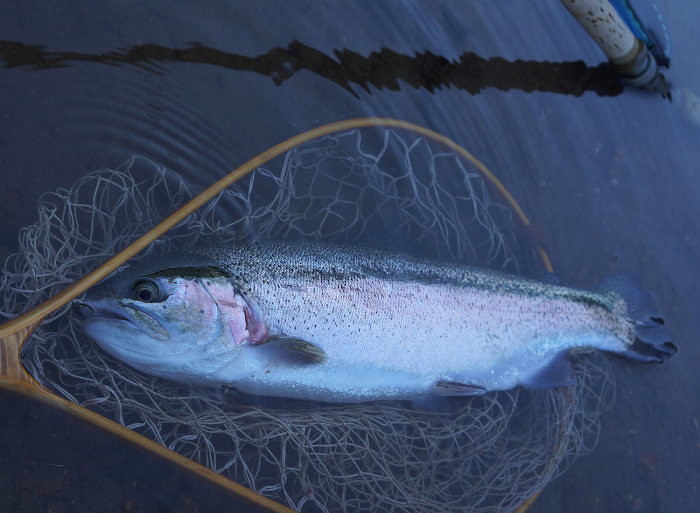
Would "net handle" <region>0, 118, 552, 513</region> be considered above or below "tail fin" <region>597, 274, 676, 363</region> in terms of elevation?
above

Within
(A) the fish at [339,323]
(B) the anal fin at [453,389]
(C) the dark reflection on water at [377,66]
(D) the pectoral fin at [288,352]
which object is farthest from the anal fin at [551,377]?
(C) the dark reflection on water at [377,66]

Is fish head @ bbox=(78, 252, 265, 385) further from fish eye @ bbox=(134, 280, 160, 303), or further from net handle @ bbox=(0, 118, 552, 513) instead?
net handle @ bbox=(0, 118, 552, 513)

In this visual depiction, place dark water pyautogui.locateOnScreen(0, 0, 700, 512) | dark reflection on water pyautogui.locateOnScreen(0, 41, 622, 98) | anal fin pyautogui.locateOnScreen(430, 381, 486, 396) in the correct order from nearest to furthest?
anal fin pyautogui.locateOnScreen(430, 381, 486, 396)
dark water pyautogui.locateOnScreen(0, 0, 700, 512)
dark reflection on water pyautogui.locateOnScreen(0, 41, 622, 98)

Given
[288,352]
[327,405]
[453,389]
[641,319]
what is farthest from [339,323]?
[641,319]

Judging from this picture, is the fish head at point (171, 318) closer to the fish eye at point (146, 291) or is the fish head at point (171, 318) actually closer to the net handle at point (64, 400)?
the fish eye at point (146, 291)

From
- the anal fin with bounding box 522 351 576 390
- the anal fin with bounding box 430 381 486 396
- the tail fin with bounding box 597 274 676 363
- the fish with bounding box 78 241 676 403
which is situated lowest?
the tail fin with bounding box 597 274 676 363

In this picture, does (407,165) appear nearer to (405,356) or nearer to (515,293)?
(515,293)

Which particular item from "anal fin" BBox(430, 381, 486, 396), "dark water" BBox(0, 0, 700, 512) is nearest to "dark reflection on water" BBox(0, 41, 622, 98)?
"dark water" BBox(0, 0, 700, 512)
